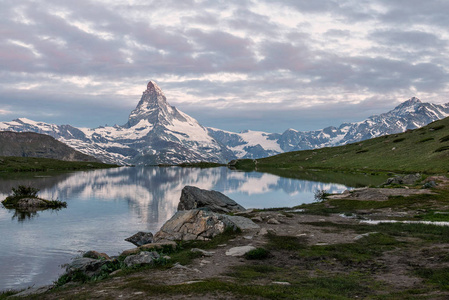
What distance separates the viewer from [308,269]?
21750 millimetres

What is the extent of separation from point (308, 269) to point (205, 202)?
37.0 meters

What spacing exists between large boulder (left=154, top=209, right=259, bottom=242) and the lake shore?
6.90ft

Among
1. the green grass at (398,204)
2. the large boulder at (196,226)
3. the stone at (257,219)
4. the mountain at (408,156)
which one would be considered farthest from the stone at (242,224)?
the mountain at (408,156)

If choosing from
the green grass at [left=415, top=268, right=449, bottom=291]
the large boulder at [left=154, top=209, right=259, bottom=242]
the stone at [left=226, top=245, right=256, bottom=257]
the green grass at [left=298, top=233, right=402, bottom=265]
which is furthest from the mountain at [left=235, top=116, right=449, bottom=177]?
the stone at [left=226, top=245, right=256, bottom=257]

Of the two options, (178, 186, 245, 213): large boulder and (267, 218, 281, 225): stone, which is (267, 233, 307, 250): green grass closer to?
(267, 218, 281, 225): stone

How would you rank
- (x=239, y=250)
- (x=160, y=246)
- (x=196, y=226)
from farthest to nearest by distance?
(x=196, y=226), (x=160, y=246), (x=239, y=250)

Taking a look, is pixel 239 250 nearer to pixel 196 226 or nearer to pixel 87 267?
pixel 196 226

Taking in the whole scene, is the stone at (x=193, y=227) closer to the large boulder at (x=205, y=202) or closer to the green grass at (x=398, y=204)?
the large boulder at (x=205, y=202)

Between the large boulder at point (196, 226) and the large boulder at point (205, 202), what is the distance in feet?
65.1

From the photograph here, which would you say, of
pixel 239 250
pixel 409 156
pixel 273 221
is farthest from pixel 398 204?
pixel 409 156

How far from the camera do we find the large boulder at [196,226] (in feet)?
109

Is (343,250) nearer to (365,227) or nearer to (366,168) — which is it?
(365,227)

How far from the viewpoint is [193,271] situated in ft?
66.7

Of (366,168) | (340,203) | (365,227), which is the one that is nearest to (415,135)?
(366,168)
